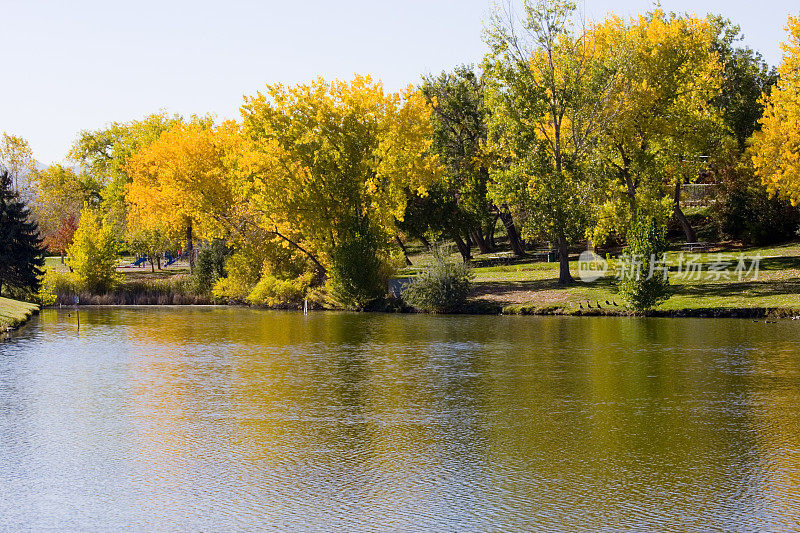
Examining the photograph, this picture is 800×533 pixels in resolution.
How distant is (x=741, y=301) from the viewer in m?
42.9

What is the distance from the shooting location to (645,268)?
1661 inches

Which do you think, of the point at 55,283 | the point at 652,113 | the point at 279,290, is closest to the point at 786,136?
the point at 652,113

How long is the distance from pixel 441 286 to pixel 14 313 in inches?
918

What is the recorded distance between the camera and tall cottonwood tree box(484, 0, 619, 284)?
49.8 m

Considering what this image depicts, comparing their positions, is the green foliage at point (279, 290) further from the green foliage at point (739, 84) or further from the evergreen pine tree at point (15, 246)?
the green foliage at point (739, 84)

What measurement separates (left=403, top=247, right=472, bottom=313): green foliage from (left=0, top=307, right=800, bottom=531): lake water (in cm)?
1364

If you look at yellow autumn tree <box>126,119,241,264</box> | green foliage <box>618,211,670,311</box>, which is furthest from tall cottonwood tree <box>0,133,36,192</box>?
green foliage <box>618,211,670,311</box>

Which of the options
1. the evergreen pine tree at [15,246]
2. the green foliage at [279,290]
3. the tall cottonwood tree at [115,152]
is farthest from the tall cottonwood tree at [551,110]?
the tall cottonwood tree at [115,152]

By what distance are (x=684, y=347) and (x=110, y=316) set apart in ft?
113

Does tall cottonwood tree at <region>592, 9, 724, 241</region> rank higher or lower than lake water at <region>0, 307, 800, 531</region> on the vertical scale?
higher

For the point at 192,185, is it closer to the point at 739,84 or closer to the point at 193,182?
the point at 193,182

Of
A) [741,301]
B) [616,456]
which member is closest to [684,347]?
[741,301]

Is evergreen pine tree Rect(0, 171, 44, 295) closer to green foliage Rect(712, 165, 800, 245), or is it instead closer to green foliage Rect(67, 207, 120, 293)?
green foliage Rect(67, 207, 120, 293)

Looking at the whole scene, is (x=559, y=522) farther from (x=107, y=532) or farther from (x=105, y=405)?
(x=105, y=405)
